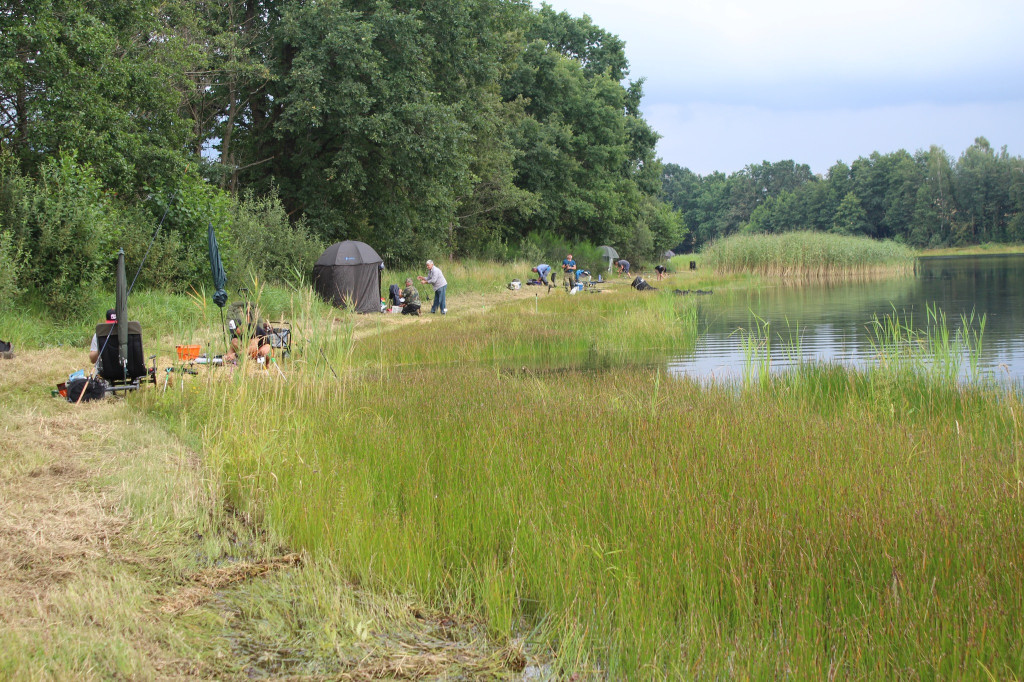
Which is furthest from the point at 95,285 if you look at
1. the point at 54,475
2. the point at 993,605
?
the point at 993,605

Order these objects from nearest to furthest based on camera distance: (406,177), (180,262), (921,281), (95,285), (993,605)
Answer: (993,605)
(95,285)
(180,262)
(406,177)
(921,281)

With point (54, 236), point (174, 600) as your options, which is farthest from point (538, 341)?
point (174, 600)

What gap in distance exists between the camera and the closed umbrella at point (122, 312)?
803 cm

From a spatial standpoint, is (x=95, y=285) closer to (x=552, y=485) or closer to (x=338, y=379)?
(x=338, y=379)

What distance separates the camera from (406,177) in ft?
81.7

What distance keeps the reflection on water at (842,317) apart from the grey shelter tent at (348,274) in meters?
8.47

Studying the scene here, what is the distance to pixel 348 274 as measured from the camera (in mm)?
20719

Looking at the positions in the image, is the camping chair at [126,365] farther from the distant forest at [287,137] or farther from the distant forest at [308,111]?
the distant forest at [308,111]

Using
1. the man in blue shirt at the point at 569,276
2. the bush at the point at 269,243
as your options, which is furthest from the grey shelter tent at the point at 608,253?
the bush at the point at 269,243

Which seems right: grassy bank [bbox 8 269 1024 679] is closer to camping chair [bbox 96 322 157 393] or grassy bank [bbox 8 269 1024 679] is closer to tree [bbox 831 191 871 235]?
camping chair [bbox 96 322 157 393]

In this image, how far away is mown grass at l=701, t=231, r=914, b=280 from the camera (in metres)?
38.8

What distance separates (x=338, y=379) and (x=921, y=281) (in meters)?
34.1

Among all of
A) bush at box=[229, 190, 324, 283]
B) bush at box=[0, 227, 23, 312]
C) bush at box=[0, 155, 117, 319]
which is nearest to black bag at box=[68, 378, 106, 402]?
bush at box=[0, 227, 23, 312]

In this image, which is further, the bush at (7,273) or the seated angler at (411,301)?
the seated angler at (411,301)
